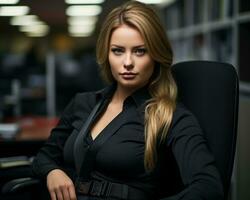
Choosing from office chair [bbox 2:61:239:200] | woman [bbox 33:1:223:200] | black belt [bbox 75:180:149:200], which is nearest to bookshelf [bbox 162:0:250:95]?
office chair [bbox 2:61:239:200]

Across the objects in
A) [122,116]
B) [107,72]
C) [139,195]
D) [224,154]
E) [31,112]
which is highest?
[107,72]

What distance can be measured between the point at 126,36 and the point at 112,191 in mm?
449

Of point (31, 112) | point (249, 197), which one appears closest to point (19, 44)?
point (31, 112)

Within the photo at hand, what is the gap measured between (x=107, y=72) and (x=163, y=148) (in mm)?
343

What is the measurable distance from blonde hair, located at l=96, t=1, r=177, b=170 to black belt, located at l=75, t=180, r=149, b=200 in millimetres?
86

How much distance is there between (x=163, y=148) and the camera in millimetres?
1327

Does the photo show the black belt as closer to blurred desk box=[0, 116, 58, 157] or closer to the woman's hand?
the woman's hand

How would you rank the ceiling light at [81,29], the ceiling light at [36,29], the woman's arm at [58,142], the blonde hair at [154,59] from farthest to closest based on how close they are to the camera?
the ceiling light at [81,29] < the ceiling light at [36,29] < the woman's arm at [58,142] < the blonde hair at [154,59]

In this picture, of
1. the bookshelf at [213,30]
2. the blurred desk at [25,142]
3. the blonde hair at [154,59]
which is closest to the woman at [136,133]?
the blonde hair at [154,59]

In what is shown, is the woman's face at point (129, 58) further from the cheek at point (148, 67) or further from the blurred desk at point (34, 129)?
the blurred desk at point (34, 129)

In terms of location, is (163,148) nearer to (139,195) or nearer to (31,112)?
(139,195)

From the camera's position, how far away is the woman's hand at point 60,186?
1.36 metres

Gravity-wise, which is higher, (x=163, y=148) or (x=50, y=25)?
(x=50, y=25)

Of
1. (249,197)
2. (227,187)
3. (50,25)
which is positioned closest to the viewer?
(227,187)
